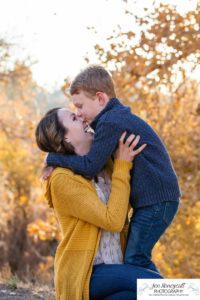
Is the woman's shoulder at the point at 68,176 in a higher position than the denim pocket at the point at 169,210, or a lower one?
higher

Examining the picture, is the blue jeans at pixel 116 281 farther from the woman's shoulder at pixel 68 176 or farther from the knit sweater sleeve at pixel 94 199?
the woman's shoulder at pixel 68 176

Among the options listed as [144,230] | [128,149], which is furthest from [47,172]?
[144,230]

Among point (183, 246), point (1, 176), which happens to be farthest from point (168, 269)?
point (1, 176)

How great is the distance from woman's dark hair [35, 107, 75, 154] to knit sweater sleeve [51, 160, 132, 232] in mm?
187

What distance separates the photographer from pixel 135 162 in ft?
14.3

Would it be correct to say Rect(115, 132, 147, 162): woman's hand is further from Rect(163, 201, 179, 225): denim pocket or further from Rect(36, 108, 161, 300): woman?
Rect(163, 201, 179, 225): denim pocket

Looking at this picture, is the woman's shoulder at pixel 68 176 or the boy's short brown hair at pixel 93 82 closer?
the woman's shoulder at pixel 68 176

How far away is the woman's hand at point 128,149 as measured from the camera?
430 centimetres

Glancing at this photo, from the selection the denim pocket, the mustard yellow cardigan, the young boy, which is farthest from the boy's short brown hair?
the denim pocket

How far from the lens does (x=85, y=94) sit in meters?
4.44

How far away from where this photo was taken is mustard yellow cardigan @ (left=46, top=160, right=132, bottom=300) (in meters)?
4.24

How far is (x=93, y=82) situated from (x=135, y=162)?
1.59 feet

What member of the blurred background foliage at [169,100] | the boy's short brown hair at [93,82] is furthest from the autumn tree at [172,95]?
the boy's short brown hair at [93,82]

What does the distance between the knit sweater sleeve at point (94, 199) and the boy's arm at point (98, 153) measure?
0.06 m
